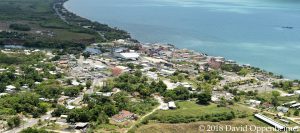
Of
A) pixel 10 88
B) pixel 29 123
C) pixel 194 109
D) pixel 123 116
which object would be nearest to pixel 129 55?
pixel 10 88

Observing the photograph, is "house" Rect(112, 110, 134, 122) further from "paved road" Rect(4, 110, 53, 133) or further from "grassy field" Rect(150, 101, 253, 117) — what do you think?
"paved road" Rect(4, 110, 53, 133)

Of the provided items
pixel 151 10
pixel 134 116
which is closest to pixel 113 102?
pixel 134 116

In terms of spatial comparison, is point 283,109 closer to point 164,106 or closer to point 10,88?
point 164,106

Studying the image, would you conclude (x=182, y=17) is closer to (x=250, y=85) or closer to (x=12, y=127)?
(x=250, y=85)

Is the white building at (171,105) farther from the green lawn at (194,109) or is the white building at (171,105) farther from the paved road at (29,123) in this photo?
the paved road at (29,123)

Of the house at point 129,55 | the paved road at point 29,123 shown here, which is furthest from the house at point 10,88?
the house at point 129,55

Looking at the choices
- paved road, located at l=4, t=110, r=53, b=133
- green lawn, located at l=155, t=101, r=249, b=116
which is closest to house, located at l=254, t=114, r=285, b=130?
green lawn, located at l=155, t=101, r=249, b=116
